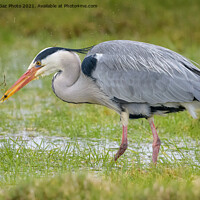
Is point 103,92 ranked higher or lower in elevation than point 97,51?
lower

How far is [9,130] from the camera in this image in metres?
7.64

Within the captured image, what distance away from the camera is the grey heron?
618cm

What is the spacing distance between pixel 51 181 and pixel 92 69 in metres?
2.41

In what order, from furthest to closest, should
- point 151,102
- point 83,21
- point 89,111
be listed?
point 83,21 < point 89,111 < point 151,102

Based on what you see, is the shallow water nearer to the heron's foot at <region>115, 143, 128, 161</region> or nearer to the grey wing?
the heron's foot at <region>115, 143, 128, 161</region>

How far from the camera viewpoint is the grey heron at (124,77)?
6.18 m

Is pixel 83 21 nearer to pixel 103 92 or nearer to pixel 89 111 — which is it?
pixel 89 111

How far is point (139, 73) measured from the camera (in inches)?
247

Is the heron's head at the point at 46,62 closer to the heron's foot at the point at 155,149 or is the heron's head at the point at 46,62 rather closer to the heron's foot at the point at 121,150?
the heron's foot at the point at 121,150

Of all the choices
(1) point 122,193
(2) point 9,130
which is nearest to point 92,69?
(2) point 9,130

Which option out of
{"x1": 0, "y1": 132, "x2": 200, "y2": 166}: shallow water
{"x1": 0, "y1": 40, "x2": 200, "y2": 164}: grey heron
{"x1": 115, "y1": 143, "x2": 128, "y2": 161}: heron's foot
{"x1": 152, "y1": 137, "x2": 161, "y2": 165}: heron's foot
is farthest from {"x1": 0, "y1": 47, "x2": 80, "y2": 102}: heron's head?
{"x1": 152, "y1": 137, "x2": 161, "y2": 165}: heron's foot

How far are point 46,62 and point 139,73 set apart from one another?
3.79 feet

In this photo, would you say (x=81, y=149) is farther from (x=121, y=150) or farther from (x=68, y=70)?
(x=68, y=70)

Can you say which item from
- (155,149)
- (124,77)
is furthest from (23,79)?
(155,149)
